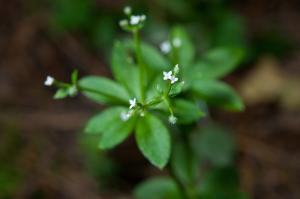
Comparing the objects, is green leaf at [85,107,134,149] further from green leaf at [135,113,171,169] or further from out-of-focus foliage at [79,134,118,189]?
out-of-focus foliage at [79,134,118,189]

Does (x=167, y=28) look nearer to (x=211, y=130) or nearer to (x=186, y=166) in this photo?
(x=211, y=130)

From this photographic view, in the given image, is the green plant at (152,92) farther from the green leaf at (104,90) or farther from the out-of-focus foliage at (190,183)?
the out-of-focus foliage at (190,183)

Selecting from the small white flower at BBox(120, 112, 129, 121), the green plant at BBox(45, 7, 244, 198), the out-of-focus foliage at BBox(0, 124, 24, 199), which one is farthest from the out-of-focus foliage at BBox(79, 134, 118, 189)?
the small white flower at BBox(120, 112, 129, 121)

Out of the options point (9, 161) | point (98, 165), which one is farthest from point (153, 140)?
point (9, 161)

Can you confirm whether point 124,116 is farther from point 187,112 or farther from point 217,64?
point 217,64

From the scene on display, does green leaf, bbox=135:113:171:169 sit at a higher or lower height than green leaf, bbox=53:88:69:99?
lower

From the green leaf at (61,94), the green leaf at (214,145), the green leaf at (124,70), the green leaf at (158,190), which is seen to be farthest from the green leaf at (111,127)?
the green leaf at (214,145)
